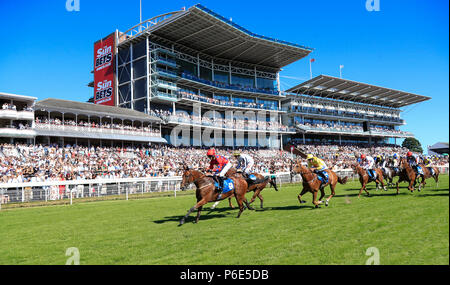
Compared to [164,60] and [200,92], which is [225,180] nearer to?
[164,60]

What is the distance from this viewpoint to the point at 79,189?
18.7 meters

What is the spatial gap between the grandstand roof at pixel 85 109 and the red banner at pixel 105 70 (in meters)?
10.9

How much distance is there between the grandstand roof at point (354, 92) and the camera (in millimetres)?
56719

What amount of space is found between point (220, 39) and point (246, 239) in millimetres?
42475

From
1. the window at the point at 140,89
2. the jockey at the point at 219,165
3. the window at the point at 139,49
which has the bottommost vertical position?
the jockey at the point at 219,165

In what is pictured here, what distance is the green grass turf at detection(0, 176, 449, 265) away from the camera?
16.7 ft

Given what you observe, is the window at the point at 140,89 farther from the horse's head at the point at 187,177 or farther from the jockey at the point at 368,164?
the horse's head at the point at 187,177

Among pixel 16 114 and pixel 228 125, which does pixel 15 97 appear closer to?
pixel 16 114

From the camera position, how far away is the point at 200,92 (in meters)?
48.2

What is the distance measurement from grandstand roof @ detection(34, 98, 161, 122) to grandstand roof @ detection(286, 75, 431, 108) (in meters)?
30.0

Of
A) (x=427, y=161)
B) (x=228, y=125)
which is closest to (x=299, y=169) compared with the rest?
(x=427, y=161)

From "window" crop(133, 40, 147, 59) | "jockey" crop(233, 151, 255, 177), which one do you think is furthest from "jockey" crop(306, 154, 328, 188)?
"window" crop(133, 40, 147, 59)

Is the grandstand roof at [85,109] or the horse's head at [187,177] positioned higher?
the grandstand roof at [85,109]

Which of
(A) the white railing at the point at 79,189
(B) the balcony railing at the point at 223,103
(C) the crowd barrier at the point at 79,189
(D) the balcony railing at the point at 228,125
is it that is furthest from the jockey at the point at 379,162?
(B) the balcony railing at the point at 223,103
